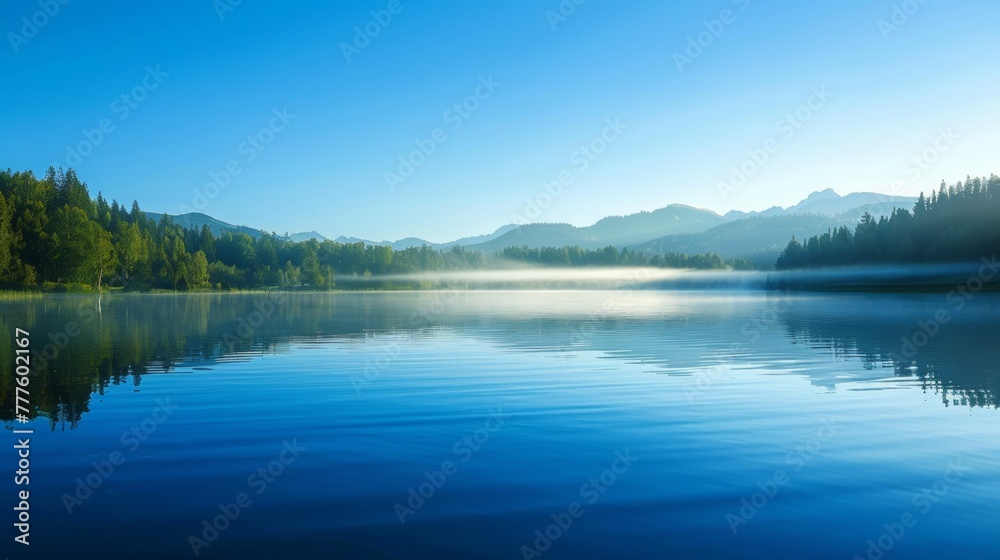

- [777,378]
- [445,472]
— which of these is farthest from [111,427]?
[777,378]

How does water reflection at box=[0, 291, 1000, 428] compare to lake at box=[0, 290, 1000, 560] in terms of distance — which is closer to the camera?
lake at box=[0, 290, 1000, 560]

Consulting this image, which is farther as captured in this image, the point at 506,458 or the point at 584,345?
the point at 584,345

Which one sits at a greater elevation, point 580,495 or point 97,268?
point 97,268

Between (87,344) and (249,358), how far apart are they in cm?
1292

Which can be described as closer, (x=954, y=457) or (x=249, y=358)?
(x=954, y=457)

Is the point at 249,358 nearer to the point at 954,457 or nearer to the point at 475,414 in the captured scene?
the point at 475,414

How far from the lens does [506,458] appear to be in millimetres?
14484

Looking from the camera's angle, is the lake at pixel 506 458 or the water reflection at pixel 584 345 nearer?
the lake at pixel 506 458

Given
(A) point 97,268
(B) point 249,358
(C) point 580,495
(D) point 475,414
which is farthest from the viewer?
(A) point 97,268

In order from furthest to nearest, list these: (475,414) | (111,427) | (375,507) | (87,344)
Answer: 1. (87,344)
2. (475,414)
3. (111,427)
4. (375,507)

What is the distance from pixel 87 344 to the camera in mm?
38125

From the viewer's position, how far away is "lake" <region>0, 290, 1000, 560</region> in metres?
9.87

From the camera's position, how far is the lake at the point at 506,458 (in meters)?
9.87

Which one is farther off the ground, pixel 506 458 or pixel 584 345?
pixel 584 345
